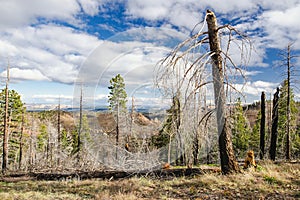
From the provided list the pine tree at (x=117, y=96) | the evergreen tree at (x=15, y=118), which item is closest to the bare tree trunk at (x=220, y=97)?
the pine tree at (x=117, y=96)

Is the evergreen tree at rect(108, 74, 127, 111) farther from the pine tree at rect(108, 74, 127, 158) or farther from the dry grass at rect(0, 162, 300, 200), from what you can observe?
the dry grass at rect(0, 162, 300, 200)

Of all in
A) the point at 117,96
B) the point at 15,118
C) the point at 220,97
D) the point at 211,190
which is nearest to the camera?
the point at 211,190

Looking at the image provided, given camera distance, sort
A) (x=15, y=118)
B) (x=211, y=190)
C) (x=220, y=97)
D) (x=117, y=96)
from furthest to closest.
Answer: (x=15, y=118), (x=117, y=96), (x=220, y=97), (x=211, y=190)

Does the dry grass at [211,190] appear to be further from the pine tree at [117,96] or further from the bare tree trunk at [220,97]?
the pine tree at [117,96]

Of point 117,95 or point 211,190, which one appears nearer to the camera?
point 211,190

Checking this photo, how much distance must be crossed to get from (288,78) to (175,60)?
13190 mm

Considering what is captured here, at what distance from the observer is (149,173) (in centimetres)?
982

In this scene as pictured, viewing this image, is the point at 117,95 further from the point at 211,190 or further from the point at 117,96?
the point at 211,190

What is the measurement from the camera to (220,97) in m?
7.18

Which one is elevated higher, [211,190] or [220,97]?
[220,97]

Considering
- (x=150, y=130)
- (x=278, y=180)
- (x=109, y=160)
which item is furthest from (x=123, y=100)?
(x=278, y=180)

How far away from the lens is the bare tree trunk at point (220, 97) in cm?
711

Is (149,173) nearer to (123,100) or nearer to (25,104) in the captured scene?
(123,100)

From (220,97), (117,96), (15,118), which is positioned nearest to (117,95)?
(117,96)
